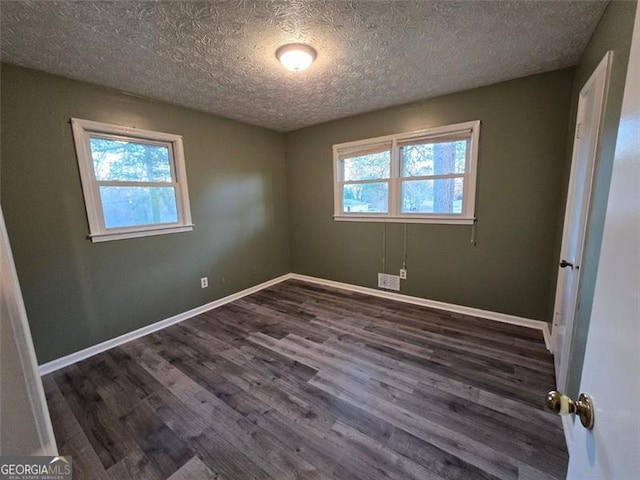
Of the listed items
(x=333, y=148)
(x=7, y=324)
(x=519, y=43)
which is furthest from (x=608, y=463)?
(x=333, y=148)

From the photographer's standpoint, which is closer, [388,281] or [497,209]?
[497,209]

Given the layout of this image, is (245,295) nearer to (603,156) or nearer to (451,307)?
(451,307)

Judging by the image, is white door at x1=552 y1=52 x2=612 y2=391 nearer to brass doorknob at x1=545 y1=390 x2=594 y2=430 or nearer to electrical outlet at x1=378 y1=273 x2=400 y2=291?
brass doorknob at x1=545 y1=390 x2=594 y2=430

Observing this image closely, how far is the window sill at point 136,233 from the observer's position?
7.96ft

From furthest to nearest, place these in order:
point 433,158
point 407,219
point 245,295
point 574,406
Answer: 1. point 245,295
2. point 407,219
3. point 433,158
4. point 574,406

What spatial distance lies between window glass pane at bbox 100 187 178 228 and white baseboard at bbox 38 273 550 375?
44.0 inches

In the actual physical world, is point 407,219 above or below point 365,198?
below

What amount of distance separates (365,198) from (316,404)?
2.56 meters

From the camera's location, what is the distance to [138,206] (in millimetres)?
2719

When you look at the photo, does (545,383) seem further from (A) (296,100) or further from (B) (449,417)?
(A) (296,100)

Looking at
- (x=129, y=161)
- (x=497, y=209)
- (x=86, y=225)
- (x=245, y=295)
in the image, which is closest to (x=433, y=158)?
(x=497, y=209)

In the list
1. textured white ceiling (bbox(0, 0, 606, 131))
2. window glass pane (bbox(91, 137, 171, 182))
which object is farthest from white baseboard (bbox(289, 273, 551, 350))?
window glass pane (bbox(91, 137, 171, 182))

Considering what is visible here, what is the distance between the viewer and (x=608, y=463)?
1.59ft

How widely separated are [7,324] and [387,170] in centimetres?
335
